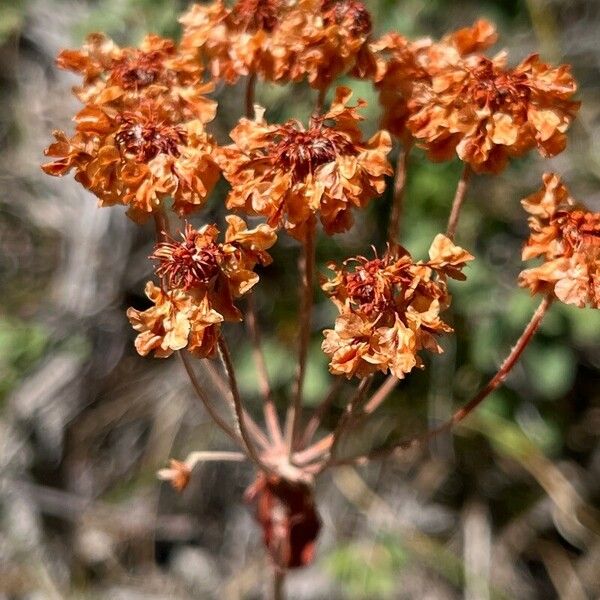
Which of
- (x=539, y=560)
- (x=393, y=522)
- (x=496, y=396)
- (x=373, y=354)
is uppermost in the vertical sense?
(x=373, y=354)

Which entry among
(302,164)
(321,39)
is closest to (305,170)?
(302,164)

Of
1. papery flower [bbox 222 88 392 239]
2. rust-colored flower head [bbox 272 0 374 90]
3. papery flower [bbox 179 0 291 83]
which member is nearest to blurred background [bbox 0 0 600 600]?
papery flower [bbox 179 0 291 83]

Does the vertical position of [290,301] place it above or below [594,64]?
below

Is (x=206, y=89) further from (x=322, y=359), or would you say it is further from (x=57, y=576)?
(x=57, y=576)

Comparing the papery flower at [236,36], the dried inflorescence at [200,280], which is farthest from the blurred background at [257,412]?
the dried inflorescence at [200,280]

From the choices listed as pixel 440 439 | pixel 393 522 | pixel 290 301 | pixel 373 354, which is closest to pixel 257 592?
pixel 393 522

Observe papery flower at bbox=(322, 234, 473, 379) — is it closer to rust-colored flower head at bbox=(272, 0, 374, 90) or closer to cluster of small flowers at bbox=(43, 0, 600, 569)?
cluster of small flowers at bbox=(43, 0, 600, 569)
